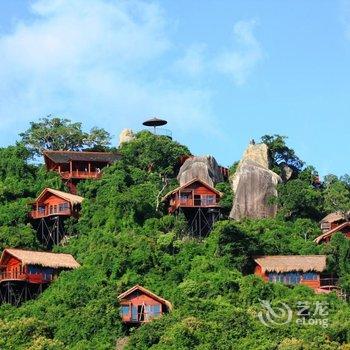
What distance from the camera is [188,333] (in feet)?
178

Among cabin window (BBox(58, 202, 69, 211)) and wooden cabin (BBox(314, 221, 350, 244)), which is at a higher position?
cabin window (BBox(58, 202, 69, 211))

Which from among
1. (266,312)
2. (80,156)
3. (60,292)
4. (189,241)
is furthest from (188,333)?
(80,156)

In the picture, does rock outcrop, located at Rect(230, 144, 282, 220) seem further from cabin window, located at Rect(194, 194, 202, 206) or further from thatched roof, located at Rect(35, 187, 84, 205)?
thatched roof, located at Rect(35, 187, 84, 205)

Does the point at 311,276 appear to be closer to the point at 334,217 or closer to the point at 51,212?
the point at 334,217

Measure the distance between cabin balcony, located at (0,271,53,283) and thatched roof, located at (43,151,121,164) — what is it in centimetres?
1496

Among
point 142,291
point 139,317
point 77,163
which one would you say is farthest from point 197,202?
point 139,317

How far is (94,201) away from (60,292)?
1170 cm

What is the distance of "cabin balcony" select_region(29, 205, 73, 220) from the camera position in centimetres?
7094

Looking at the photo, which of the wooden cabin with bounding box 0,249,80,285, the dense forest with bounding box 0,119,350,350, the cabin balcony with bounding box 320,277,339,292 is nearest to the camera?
the dense forest with bounding box 0,119,350,350

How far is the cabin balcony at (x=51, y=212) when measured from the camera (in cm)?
7094

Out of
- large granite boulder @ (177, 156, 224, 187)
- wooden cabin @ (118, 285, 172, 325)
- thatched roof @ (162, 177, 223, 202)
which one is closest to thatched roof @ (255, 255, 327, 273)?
wooden cabin @ (118, 285, 172, 325)

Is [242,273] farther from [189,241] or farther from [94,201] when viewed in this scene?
[94,201]

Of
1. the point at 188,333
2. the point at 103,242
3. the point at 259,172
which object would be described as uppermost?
the point at 259,172

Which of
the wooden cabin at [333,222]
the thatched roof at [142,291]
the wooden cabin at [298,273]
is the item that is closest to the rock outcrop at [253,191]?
the wooden cabin at [333,222]
